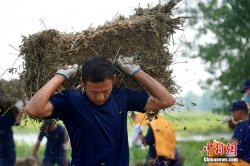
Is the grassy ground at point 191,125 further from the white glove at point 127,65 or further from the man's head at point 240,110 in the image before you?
the white glove at point 127,65

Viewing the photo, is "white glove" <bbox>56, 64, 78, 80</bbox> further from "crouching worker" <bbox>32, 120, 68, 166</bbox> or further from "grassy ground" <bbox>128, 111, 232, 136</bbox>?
"crouching worker" <bbox>32, 120, 68, 166</bbox>

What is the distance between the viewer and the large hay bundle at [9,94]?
8.71 m

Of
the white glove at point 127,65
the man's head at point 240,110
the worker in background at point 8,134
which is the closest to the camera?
the white glove at point 127,65

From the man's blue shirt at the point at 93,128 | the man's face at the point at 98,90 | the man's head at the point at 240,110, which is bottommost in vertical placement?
the man's blue shirt at the point at 93,128

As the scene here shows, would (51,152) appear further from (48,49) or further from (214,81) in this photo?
(214,81)

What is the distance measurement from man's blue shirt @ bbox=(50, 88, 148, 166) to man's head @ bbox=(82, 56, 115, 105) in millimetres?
105

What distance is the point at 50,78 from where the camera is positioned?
17.6 feet

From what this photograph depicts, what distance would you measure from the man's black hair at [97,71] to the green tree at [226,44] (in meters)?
15.2

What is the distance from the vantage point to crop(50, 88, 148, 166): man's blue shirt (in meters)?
4.78

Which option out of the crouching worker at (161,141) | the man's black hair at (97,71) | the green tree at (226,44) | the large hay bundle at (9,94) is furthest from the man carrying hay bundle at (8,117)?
the green tree at (226,44)

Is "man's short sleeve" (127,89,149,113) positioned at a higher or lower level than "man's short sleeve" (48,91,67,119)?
higher

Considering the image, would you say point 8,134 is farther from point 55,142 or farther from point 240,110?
point 240,110

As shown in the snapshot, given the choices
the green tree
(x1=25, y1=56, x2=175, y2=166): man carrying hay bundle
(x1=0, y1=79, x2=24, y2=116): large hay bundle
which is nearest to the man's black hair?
(x1=25, y1=56, x2=175, y2=166): man carrying hay bundle

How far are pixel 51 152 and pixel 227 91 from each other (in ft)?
35.3
